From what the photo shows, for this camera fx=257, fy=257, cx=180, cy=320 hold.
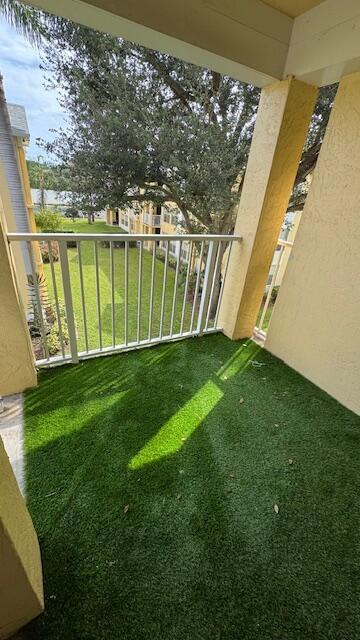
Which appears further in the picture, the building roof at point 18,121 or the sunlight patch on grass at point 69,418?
the building roof at point 18,121

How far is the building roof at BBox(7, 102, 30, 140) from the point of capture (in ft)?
10.2

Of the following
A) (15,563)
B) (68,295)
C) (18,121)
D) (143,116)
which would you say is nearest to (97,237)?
(68,295)

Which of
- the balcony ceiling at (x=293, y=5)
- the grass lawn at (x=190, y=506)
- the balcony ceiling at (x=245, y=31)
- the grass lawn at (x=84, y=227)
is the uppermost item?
the balcony ceiling at (x=293, y=5)

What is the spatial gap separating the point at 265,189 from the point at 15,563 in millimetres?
2524

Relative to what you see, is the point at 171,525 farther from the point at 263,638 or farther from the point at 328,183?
the point at 328,183

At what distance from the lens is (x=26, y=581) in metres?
0.82

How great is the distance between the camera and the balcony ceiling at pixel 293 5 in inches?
62.7

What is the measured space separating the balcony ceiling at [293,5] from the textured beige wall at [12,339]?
7.20ft

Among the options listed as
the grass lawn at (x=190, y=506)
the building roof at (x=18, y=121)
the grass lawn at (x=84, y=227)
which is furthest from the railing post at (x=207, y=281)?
the grass lawn at (x=84, y=227)

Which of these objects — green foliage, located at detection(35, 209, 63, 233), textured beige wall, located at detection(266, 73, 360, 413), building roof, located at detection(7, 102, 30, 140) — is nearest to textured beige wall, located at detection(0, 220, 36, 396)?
textured beige wall, located at detection(266, 73, 360, 413)

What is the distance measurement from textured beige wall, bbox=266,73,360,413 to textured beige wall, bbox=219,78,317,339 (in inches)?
8.9

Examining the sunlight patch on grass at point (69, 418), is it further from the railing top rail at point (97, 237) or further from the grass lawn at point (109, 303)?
the railing top rail at point (97, 237)

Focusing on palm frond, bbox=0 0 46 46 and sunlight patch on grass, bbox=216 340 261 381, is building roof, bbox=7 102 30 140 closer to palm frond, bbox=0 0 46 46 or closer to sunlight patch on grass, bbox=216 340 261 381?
palm frond, bbox=0 0 46 46

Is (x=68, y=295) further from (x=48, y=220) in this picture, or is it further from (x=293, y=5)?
(x=48, y=220)
